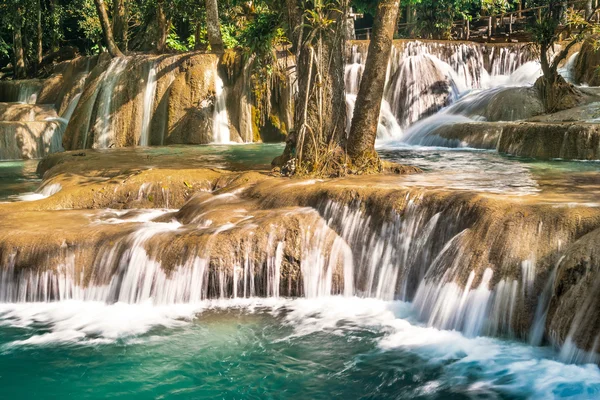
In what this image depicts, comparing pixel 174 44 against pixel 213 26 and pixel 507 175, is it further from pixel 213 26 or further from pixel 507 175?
pixel 507 175

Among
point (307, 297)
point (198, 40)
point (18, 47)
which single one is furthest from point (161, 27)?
point (307, 297)

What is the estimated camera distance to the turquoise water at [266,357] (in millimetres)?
5395

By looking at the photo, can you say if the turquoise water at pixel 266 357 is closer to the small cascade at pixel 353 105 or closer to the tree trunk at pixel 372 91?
the tree trunk at pixel 372 91

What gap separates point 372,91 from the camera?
10523 mm

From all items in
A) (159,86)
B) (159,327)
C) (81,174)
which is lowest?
(159,327)

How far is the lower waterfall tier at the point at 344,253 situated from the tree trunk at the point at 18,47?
24087 mm

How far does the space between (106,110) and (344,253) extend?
15.1 metres

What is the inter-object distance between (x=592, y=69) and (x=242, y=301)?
15.9 meters

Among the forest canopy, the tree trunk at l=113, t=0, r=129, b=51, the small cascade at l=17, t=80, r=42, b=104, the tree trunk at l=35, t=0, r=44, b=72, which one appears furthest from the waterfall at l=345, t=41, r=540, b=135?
the tree trunk at l=35, t=0, r=44, b=72

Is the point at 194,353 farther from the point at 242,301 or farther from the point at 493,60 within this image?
the point at 493,60

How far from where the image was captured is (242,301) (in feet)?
25.1

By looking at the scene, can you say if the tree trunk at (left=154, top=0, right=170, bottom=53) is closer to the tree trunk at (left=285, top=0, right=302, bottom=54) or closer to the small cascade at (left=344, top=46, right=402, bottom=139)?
the small cascade at (left=344, top=46, right=402, bottom=139)

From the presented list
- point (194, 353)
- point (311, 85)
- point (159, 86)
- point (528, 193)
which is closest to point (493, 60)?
point (159, 86)

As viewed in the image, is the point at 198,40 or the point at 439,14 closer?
the point at 198,40
